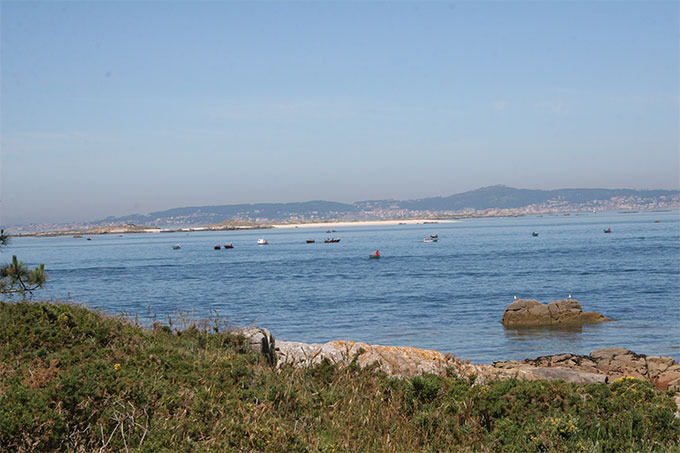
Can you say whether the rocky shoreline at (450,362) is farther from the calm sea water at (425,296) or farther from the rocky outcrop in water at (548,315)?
the rocky outcrop in water at (548,315)

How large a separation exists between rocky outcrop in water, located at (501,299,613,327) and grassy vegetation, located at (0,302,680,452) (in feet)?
69.2

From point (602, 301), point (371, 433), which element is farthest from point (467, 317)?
point (371, 433)

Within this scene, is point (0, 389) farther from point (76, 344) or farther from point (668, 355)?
point (668, 355)

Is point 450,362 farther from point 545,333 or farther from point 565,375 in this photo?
point 545,333

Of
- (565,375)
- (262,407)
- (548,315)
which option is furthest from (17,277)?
(548,315)

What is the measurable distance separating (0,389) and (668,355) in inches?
804

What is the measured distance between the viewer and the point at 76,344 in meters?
8.71

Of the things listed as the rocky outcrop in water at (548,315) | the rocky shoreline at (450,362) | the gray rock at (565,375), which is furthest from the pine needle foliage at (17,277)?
the rocky outcrop in water at (548,315)

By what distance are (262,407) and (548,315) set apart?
81.3 feet

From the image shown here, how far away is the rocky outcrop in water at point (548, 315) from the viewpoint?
28250 mm

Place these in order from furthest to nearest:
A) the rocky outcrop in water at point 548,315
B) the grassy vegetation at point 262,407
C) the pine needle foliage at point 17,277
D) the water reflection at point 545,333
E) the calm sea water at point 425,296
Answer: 1. the rocky outcrop in water at point 548,315
2. the water reflection at point 545,333
3. the calm sea water at point 425,296
4. the pine needle foliage at point 17,277
5. the grassy vegetation at point 262,407

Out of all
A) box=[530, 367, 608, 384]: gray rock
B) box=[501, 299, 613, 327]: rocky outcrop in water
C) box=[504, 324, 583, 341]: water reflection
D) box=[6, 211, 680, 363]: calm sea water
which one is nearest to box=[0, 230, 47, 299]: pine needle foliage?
box=[6, 211, 680, 363]: calm sea water

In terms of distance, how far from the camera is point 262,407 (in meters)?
6.93

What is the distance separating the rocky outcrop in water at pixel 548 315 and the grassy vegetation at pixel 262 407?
21105 millimetres
